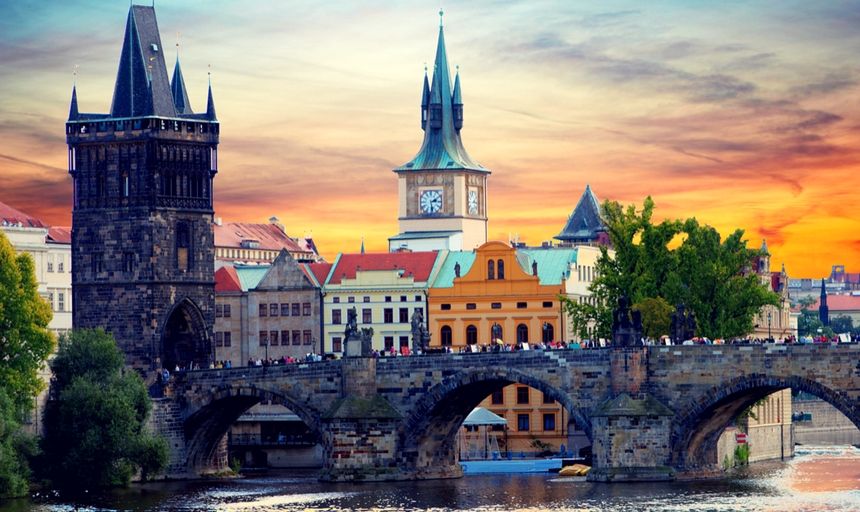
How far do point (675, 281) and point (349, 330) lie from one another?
19.9 meters

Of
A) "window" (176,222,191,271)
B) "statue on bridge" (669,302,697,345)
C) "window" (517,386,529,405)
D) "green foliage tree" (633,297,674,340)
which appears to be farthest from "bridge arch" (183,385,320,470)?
"window" (517,386,529,405)

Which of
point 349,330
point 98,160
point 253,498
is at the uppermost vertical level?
point 98,160

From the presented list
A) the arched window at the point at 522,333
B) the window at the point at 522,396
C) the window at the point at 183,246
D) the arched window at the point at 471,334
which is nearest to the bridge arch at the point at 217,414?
the window at the point at 183,246

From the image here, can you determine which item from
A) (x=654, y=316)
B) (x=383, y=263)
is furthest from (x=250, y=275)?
(x=654, y=316)

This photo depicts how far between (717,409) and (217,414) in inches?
1189

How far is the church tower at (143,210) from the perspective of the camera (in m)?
138

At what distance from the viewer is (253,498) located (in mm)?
117250

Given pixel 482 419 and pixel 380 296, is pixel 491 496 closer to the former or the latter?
pixel 482 419

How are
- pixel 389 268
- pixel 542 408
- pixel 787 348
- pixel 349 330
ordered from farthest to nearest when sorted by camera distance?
pixel 389 268, pixel 542 408, pixel 349 330, pixel 787 348

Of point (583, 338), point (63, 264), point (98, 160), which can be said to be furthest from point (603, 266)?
point (63, 264)

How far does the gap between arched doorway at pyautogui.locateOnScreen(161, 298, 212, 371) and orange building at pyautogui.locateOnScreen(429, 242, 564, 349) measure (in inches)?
781

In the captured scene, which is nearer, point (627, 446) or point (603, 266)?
point (627, 446)

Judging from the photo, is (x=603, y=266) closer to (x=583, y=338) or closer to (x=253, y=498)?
(x=583, y=338)

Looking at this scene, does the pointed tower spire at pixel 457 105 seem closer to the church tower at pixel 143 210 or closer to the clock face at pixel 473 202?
the clock face at pixel 473 202
